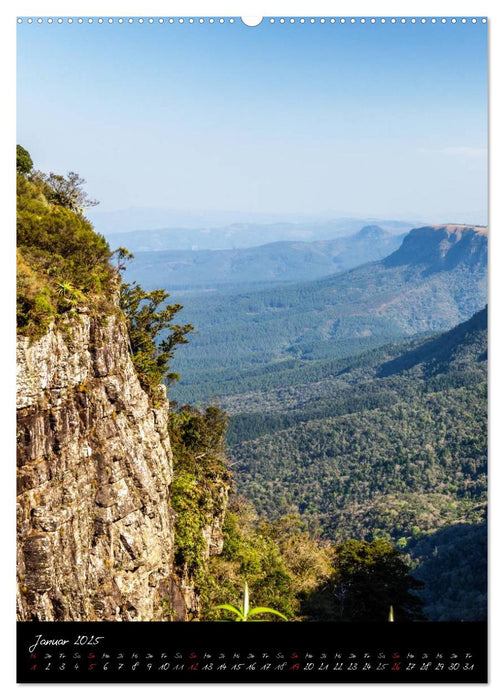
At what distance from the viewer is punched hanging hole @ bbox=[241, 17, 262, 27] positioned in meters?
7.03

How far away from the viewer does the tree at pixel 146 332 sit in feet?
48.1

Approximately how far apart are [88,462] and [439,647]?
19.6ft

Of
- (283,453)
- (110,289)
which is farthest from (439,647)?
(283,453)

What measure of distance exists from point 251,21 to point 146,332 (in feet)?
37.1

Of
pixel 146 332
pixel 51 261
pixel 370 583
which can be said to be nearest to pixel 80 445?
pixel 51 261

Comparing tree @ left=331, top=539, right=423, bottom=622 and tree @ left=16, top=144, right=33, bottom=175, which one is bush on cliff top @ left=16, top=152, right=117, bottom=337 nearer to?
tree @ left=16, top=144, right=33, bottom=175

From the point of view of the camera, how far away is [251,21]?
23.1 feet

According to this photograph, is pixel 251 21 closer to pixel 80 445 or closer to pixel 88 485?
pixel 80 445

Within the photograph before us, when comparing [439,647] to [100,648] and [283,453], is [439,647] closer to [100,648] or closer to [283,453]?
[100,648]

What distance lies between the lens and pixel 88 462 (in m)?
9.51

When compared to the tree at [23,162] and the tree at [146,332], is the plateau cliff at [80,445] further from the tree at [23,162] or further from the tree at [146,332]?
the tree at [146,332]

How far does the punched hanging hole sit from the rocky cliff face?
501cm

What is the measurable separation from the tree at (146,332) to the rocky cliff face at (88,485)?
1741mm

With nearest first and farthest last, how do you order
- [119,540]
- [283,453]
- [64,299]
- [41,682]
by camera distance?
1. [41,682]
2. [64,299]
3. [119,540]
4. [283,453]
